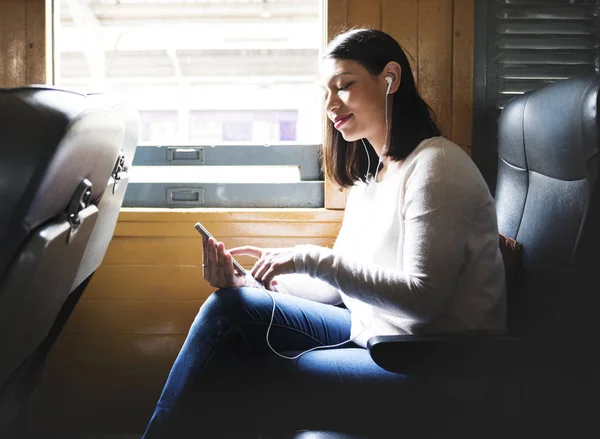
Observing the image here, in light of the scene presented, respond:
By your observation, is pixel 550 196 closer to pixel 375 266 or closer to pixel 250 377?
pixel 375 266

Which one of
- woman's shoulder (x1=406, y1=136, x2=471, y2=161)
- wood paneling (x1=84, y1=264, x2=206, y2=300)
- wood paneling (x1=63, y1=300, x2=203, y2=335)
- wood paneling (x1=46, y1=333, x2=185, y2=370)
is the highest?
woman's shoulder (x1=406, y1=136, x2=471, y2=161)

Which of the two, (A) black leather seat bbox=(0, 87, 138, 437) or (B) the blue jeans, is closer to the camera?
(A) black leather seat bbox=(0, 87, 138, 437)

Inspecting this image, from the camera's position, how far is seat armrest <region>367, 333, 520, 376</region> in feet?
3.06

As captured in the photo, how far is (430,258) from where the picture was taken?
104 centimetres

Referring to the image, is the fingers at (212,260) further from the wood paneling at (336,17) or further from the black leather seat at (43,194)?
the wood paneling at (336,17)

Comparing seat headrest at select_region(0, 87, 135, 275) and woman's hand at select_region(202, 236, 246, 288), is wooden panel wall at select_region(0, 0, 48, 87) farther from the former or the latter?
seat headrest at select_region(0, 87, 135, 275)

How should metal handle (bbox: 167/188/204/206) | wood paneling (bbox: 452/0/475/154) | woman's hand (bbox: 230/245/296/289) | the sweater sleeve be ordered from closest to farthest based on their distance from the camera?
the sweater sleeve < woman's hand (bbox: 230/245/296/289) < wood paneling (bbox: 452/0/475/154) < metal handle (bbox: 167/188/204/206)

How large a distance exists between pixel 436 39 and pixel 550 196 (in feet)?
2.43

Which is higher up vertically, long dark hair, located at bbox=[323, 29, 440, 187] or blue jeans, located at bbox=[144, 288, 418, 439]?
long dark hair, located at bbox=[323, 29, 440, 187]

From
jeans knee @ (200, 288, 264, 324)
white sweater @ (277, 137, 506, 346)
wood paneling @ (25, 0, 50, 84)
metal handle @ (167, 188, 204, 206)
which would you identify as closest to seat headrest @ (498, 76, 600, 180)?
white sweater @ (277, 137, 506, 346)

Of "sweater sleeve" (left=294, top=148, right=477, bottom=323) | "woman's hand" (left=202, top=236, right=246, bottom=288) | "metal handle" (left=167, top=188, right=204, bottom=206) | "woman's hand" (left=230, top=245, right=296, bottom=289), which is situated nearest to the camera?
"sweater sleeve" (left=294, top=148, right=477, bottom=323)

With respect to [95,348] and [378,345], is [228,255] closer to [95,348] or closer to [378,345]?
[378,345]

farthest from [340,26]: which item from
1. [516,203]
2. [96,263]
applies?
[96,263]

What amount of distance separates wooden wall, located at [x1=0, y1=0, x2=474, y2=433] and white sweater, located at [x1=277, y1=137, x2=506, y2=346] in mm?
555
